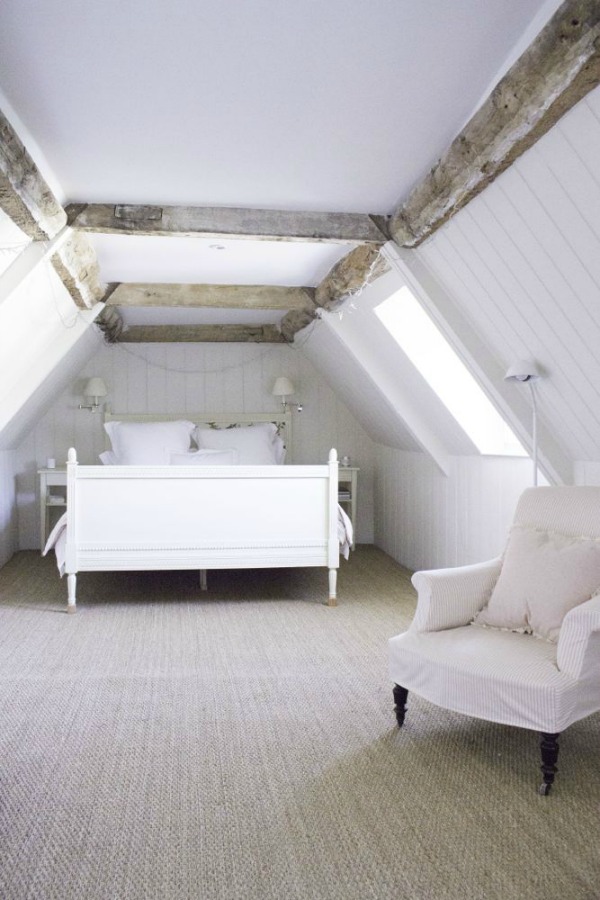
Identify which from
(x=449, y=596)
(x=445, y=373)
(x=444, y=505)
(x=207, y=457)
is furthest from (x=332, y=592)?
(x=449, y=596)

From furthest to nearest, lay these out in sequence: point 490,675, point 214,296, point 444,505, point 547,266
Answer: point 214,296
point 444,505
point 547,266
point 490,675

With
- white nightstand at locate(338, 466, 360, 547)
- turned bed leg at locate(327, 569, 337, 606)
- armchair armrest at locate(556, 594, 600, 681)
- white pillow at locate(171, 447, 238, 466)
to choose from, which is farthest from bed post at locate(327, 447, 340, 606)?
armchair armrest at locate(556, 594, 600, 681)

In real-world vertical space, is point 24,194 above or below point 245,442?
above

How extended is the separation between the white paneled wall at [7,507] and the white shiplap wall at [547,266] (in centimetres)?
404

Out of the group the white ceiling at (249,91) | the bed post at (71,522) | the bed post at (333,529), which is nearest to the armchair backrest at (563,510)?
the white ceiling at (249,91)

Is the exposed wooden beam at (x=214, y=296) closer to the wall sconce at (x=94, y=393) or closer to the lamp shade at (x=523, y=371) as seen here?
the wall sconce at (x=94, y=393)

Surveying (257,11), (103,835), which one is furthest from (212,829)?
(257,11)

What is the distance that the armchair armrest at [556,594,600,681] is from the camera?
238 cm

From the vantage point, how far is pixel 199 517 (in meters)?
4.93

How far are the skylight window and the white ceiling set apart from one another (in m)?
1.18

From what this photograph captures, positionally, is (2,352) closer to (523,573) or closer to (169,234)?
(169,234)

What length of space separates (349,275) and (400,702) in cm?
263

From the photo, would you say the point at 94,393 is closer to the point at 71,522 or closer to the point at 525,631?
the point at 71,522

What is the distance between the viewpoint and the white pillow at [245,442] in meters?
6.72
